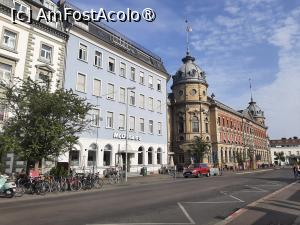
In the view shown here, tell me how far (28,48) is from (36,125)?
9.95 metres

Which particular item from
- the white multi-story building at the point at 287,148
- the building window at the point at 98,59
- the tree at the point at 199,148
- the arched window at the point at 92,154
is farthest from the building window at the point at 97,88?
the white multi-story building at the point at 287,148

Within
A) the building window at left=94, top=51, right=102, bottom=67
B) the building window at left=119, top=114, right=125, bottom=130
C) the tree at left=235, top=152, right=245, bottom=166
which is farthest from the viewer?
the tree at left=235, top=152, right=245, bottom=166

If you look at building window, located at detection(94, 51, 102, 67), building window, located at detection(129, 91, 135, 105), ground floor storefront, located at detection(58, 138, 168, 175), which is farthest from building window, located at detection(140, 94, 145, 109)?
building window, located at detection(94, 51, 102, 67)

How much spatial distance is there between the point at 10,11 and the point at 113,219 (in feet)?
74.9

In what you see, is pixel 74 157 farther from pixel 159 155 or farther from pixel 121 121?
pixel 159 155

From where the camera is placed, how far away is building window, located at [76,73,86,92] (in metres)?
33.8

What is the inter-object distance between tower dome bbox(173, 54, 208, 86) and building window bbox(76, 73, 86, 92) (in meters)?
34.2

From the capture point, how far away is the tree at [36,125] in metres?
21.2

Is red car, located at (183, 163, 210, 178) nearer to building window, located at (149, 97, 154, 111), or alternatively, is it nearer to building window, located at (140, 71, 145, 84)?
building window, located at (149, 97, 154, 111)

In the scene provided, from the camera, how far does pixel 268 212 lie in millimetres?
11000

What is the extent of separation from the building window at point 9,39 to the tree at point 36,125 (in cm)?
599

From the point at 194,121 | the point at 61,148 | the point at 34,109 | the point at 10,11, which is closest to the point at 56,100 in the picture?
the point at 34,109

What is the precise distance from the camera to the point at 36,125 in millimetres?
21266

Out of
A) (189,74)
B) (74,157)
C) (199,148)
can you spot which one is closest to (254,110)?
(189,74)
